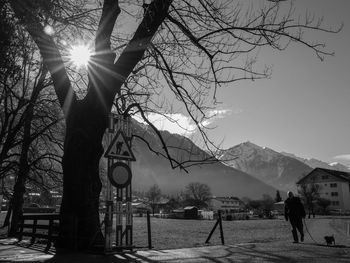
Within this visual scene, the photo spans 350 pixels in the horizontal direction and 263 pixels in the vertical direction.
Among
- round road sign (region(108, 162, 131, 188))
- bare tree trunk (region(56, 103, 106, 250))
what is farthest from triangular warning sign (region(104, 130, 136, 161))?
bare tree trunk (region(56, 103, 106, 250))

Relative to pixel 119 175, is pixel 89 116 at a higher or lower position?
higher

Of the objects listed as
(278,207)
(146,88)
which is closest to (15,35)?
(146,88)

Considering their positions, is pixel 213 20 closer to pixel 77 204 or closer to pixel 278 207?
pixel 77 204

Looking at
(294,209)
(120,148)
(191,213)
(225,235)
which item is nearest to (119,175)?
(120,148)

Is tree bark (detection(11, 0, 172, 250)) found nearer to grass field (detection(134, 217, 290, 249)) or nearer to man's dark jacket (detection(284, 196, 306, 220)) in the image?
grass field (detection(134, 217, 290, 249))

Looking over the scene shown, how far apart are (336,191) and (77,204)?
137 metres

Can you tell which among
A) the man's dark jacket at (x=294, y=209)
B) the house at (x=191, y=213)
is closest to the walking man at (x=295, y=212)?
the man's dark jacket at (x=294, y=209)

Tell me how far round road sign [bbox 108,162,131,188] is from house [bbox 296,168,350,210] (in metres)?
129

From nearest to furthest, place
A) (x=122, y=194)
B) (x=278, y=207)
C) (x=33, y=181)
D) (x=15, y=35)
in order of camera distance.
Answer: (x=15, y=35), (x=122, y=194), (x=33, y=181), (x=278, y=207)

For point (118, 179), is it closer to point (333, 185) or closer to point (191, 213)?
point (191, 213)

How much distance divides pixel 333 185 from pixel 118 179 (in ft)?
452

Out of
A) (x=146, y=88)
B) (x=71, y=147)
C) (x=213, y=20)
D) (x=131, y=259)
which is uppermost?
(x=213, y=20)

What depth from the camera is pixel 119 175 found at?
28.6 ft

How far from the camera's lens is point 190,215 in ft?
224
